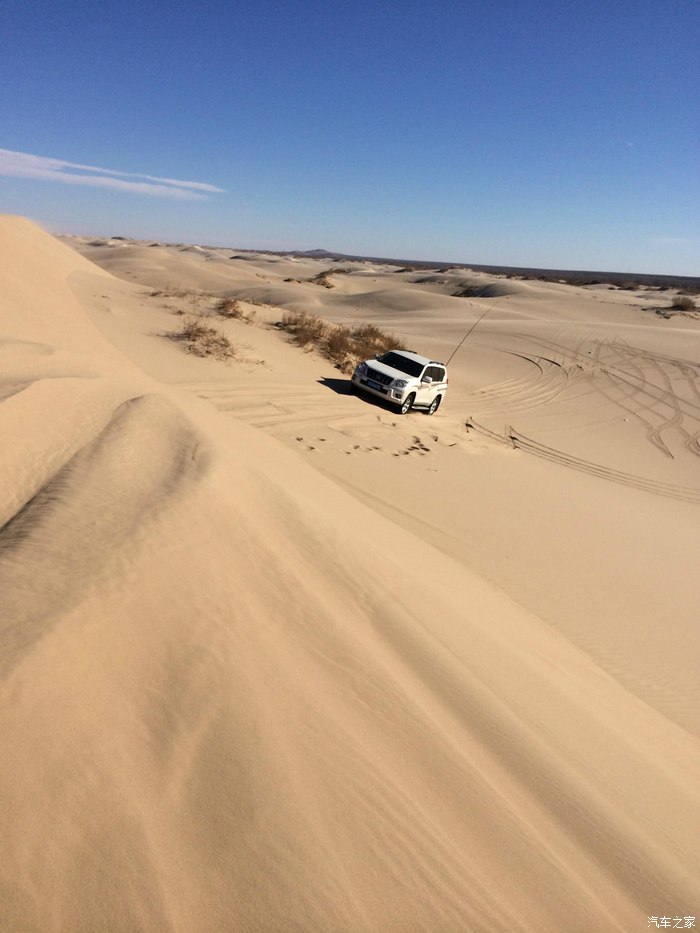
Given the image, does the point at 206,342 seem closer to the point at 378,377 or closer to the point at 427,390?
the point at 378,377

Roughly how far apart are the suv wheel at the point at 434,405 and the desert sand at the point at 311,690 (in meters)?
5.19

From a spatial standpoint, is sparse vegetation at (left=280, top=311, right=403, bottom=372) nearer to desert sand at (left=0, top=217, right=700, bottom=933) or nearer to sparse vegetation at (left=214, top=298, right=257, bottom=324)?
sparse vegetation at (left=214, top=298, right=257, bottom=324)

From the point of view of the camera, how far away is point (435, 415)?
45.4 feet

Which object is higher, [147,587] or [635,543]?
[147,587]

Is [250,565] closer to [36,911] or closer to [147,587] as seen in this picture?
[147,587]

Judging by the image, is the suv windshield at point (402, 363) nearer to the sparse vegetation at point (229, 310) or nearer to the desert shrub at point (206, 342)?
the desert shrub at point (206, 342)

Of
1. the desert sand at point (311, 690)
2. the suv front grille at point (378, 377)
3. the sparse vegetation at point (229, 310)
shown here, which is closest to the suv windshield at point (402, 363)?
the suv front grille at point (378, 377)

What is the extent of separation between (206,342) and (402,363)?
5.06 m

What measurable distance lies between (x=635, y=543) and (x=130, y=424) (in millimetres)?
7113

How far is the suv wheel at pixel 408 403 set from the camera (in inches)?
499

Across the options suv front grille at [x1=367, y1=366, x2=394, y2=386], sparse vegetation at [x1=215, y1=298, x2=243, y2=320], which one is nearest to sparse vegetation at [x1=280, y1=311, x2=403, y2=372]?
sparse vegetation at [x1=215, y1=298, x2=243, y2=320]

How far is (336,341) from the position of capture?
55.0 ft

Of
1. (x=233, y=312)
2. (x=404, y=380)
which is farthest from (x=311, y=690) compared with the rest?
(x=233, y=312)

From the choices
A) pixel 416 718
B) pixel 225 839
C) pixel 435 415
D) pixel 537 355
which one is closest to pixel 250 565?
pixel 416 718
